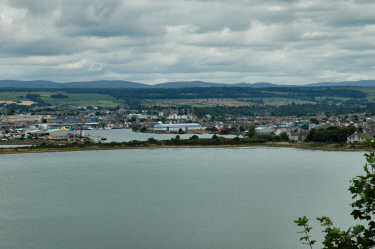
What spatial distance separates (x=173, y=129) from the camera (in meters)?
36.5

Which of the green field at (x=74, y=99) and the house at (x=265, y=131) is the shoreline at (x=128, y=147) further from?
the green field at (x=74, y=99)

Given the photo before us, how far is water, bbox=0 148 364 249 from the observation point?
8102mm

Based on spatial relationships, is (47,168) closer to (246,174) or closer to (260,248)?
(246,174)

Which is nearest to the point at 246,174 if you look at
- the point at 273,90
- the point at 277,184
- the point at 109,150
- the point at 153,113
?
the point at 277,184

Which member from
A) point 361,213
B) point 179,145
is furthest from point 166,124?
point 361,213

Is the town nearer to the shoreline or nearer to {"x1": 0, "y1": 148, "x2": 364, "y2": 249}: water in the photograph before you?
the shoreline

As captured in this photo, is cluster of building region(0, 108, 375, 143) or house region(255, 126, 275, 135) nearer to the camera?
house region(255, 126, 275, 135)

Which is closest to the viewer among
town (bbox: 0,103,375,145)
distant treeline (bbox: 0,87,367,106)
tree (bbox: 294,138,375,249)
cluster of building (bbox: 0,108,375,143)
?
tree (bbox: 294,138,375,249)

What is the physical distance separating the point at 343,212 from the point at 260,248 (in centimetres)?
240

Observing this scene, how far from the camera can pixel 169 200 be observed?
1095cm

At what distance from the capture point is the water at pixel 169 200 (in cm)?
810

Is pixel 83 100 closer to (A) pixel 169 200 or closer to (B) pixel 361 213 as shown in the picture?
(A) pixel 169 200

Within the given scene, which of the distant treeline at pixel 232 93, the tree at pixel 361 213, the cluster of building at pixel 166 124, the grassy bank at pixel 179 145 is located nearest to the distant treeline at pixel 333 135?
the cluster of building at pixel 166 124

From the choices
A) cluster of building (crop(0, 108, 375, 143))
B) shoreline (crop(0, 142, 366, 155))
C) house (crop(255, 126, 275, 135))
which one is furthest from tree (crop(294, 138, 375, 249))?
house (crop(255, 126, 275, 135))
